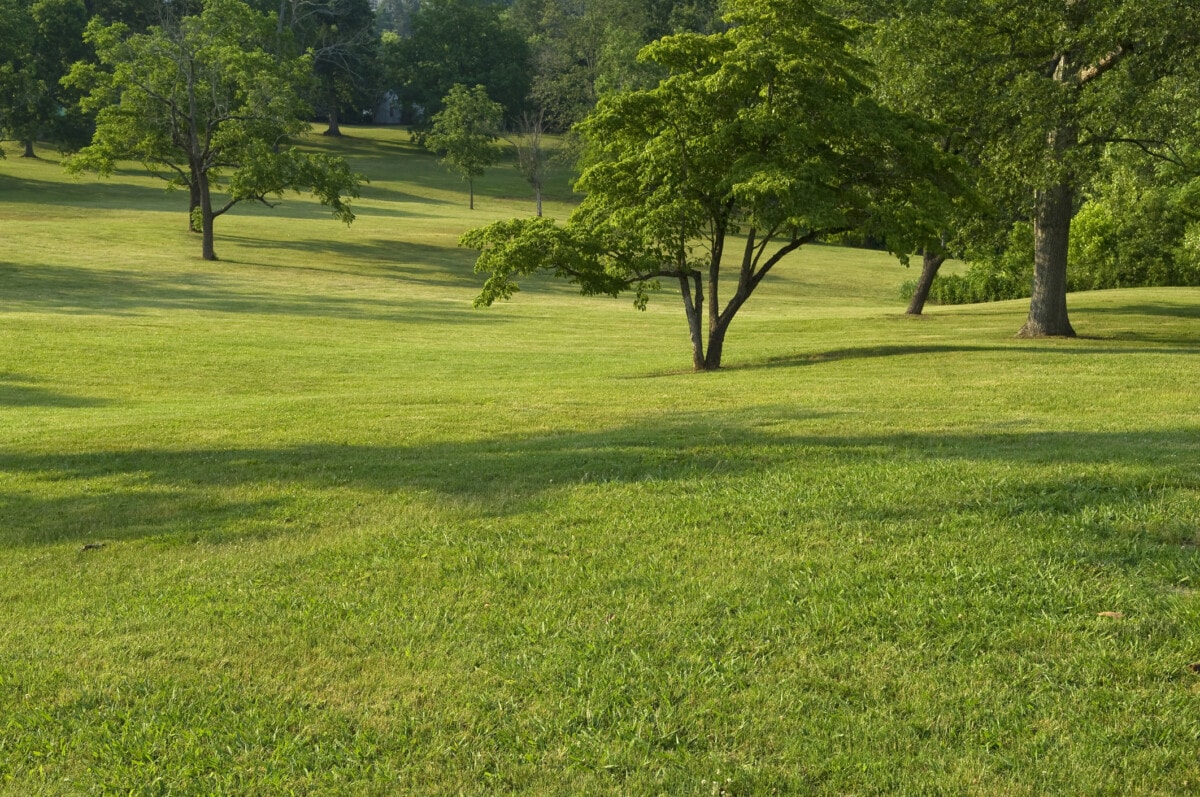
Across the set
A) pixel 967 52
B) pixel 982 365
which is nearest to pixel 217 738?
pixel 982 365

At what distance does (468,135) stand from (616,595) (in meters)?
79.0

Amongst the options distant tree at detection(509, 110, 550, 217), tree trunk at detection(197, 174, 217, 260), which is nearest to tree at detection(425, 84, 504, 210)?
distant tree at detection(509, 110, 550, 217)

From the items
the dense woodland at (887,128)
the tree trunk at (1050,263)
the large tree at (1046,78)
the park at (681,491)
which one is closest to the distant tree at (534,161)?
the park at (681,491)

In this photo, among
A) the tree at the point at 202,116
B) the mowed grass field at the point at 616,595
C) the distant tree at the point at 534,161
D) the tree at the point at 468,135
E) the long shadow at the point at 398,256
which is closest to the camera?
the mowed grass field at the point at 616,595

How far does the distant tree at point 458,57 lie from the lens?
109562 mm

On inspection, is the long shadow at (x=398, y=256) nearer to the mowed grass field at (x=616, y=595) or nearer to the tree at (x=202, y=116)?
the tree at (x=202, y=116)

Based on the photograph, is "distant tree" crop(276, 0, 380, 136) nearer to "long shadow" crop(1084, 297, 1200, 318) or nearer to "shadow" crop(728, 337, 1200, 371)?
"long shadow" crop(1084, 297, 1200, 318)

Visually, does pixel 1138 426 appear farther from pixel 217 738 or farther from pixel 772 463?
pixel 217 738

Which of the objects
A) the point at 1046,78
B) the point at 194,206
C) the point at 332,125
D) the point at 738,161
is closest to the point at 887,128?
the point at 738,161

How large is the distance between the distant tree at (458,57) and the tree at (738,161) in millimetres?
90306

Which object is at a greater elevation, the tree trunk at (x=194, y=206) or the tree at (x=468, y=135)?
the tree at (x=468, y=135)

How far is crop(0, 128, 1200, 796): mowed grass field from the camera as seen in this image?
14.9ft

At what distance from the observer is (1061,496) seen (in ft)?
25.8

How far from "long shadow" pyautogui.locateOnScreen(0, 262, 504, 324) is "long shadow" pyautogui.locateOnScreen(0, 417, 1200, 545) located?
23.4 m
